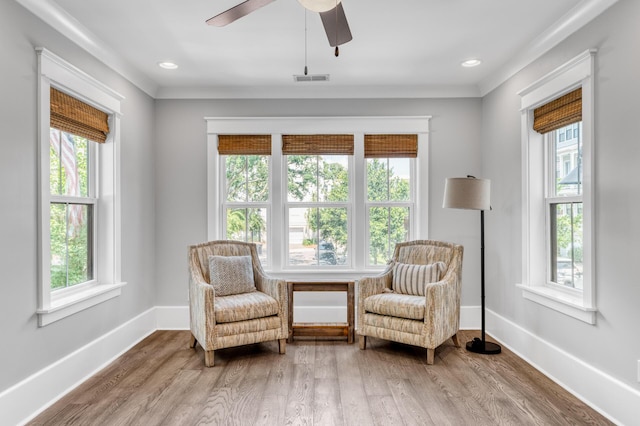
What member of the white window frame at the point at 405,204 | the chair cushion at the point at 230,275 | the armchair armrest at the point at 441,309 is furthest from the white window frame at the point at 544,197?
the chair cushion at the point at 230,275

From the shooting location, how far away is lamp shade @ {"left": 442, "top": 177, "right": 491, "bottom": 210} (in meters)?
3.68

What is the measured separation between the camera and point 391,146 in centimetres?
466

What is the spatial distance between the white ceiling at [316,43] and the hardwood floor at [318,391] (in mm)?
2529

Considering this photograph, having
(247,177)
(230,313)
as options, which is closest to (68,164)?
(230,313)

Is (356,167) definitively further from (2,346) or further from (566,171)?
(2,346)

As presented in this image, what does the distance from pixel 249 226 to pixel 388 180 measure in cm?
165

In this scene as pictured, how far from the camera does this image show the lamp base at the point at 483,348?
3727 mm

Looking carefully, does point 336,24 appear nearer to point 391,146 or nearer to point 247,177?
point 391,146

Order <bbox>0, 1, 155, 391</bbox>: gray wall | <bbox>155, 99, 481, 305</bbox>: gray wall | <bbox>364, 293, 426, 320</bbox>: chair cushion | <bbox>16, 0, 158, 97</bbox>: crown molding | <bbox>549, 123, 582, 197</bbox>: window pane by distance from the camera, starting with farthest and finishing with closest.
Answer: <bbox>155, 99, 481, 305</bbox>: gray wall → <bbox>364, 293, 426, 320</bbox>: chair cushion → <bbox>549, 123, 582, 197</bbox>: window pane → <bbox>16, 0, 158, 97</bbox>: crown molding → <bbox>0, 1, 155, 391</bbox>: gray wall

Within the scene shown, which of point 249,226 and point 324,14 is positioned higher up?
point 324,14

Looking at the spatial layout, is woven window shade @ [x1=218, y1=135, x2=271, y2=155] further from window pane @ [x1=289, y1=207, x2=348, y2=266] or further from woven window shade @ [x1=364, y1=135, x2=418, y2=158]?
woven window shade @ [x1=364, y1=135, x2=418, y2=158]

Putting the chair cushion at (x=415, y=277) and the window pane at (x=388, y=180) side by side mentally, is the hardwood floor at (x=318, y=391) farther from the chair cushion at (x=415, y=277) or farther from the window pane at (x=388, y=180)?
the window pane at (x=388, y=180)

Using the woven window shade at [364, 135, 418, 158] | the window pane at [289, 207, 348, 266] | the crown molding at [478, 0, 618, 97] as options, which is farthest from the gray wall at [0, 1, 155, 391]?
the crown molding at [478, 0, 618, 97]

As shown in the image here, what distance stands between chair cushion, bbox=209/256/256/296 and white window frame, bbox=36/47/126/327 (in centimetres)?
82
